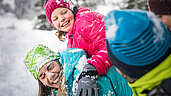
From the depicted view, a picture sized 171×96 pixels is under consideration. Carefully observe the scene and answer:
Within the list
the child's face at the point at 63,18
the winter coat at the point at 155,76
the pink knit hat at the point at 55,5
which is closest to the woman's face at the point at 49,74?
the child's face at the point at 63,18

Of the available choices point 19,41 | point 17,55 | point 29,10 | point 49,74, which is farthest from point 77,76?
point 29,10

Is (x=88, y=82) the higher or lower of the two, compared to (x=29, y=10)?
lower

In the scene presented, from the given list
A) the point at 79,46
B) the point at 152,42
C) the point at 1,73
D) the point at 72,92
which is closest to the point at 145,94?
the point at 152,42

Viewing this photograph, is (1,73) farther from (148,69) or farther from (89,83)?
(148,69)

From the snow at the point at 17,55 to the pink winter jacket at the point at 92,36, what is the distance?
0.47 m

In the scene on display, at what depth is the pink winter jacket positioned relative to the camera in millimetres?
957

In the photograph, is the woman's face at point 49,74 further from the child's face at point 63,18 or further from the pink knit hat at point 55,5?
the pink knit hat at point 55,5

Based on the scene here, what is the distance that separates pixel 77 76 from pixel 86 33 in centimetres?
36

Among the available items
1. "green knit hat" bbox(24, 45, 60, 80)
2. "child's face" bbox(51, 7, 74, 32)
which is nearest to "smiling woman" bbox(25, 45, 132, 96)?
"green knit hat" bbox(24, 45, 60, 80)

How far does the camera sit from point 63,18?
1.26 m

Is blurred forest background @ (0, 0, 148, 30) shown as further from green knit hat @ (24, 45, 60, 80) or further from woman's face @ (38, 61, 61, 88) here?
woman's face @ (38, 61, 61, 88)

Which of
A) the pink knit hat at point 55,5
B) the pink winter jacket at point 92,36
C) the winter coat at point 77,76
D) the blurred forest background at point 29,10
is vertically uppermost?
the blurred forest background at point 29,10

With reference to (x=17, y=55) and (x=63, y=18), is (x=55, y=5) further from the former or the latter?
(x=17, y=55)

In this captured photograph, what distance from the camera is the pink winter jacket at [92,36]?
0.96 metres
